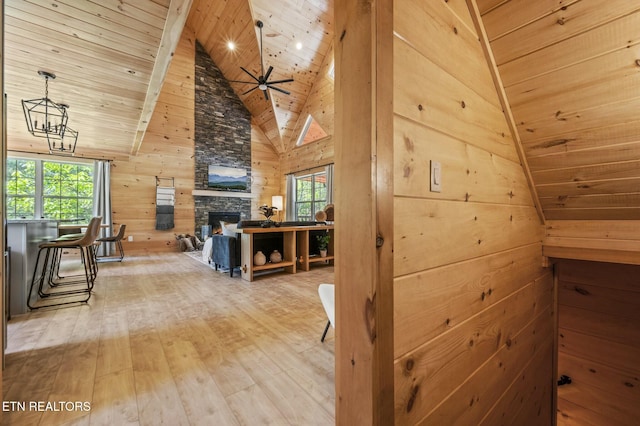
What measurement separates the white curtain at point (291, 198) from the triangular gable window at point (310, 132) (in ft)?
3.99

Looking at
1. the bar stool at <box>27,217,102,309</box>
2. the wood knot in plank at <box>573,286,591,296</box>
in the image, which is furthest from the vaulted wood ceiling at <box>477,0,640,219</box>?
the bar stool at <box>27,217,102,309</box>

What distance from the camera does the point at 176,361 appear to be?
5.44ft

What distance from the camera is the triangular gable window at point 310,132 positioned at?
7.33m

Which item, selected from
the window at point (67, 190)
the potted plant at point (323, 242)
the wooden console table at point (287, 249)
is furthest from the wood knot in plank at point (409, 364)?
the window at point (67, 190)

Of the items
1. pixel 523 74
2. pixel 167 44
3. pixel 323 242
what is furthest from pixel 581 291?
pixel 167 44

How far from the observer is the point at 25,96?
350 cm

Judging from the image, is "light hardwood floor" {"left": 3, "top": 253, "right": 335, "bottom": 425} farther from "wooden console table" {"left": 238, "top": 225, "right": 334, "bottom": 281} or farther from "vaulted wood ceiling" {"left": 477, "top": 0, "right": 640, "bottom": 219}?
"vaulted wood ceiling" {"left": 477, "top": 0, "right": 640, "bottom": 219}

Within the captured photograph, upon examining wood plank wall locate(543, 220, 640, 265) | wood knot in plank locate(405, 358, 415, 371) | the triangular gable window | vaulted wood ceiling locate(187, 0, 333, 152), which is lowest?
wood knot in plank locate(405, 358, 415, 371)

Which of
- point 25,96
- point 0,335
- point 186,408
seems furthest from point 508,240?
point 25,96

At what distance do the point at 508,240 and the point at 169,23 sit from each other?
10.1ft

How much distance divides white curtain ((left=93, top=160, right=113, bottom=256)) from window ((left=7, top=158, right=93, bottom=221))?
0.99 ft

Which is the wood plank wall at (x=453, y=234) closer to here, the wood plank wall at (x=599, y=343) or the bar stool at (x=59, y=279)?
the wood plank wall at (x=599, y=343)

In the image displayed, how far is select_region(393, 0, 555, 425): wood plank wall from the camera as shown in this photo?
0.73 metres

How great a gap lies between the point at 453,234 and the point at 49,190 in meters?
7.90
